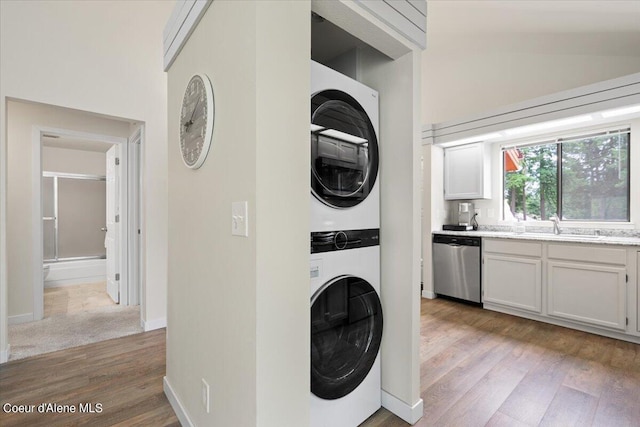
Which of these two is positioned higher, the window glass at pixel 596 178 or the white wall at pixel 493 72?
the white wall at pixel 493 72

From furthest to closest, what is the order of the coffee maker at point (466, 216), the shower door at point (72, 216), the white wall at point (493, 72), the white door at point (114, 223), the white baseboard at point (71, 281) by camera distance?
the shower door at point (72, 216) < the white baseboard at point (71, 281) < the coffee maker at point (466, 216) < the white door at point (114, 223) < the white wall at point (493, 72)

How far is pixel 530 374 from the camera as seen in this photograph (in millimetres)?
2174

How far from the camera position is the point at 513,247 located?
11.0ft

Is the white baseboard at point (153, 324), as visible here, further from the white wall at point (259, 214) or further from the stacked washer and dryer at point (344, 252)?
the stacked washer and dryer at point (344, 252)

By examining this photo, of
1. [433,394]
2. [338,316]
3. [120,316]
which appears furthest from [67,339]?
[433,394]

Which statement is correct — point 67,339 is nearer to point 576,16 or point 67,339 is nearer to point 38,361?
point 38,361

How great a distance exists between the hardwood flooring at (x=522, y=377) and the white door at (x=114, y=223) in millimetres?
3595

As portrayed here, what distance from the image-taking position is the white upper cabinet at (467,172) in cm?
393

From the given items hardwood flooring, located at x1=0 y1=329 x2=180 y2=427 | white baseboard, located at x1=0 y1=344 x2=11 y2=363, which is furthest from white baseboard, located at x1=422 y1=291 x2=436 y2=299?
white baseboard, located at x1=0 y1=344 x2=11 y2=363

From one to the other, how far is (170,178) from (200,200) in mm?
598

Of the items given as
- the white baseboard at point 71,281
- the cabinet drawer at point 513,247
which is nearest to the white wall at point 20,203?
the white baseboard at point 71,281

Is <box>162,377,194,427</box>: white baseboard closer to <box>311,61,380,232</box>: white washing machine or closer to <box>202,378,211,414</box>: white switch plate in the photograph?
<box>202,378,211,414</box>: white switch plate

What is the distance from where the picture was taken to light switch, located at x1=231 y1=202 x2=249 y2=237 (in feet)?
3.43

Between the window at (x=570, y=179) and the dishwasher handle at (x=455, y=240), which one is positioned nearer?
the window at (x=570, y=179)
